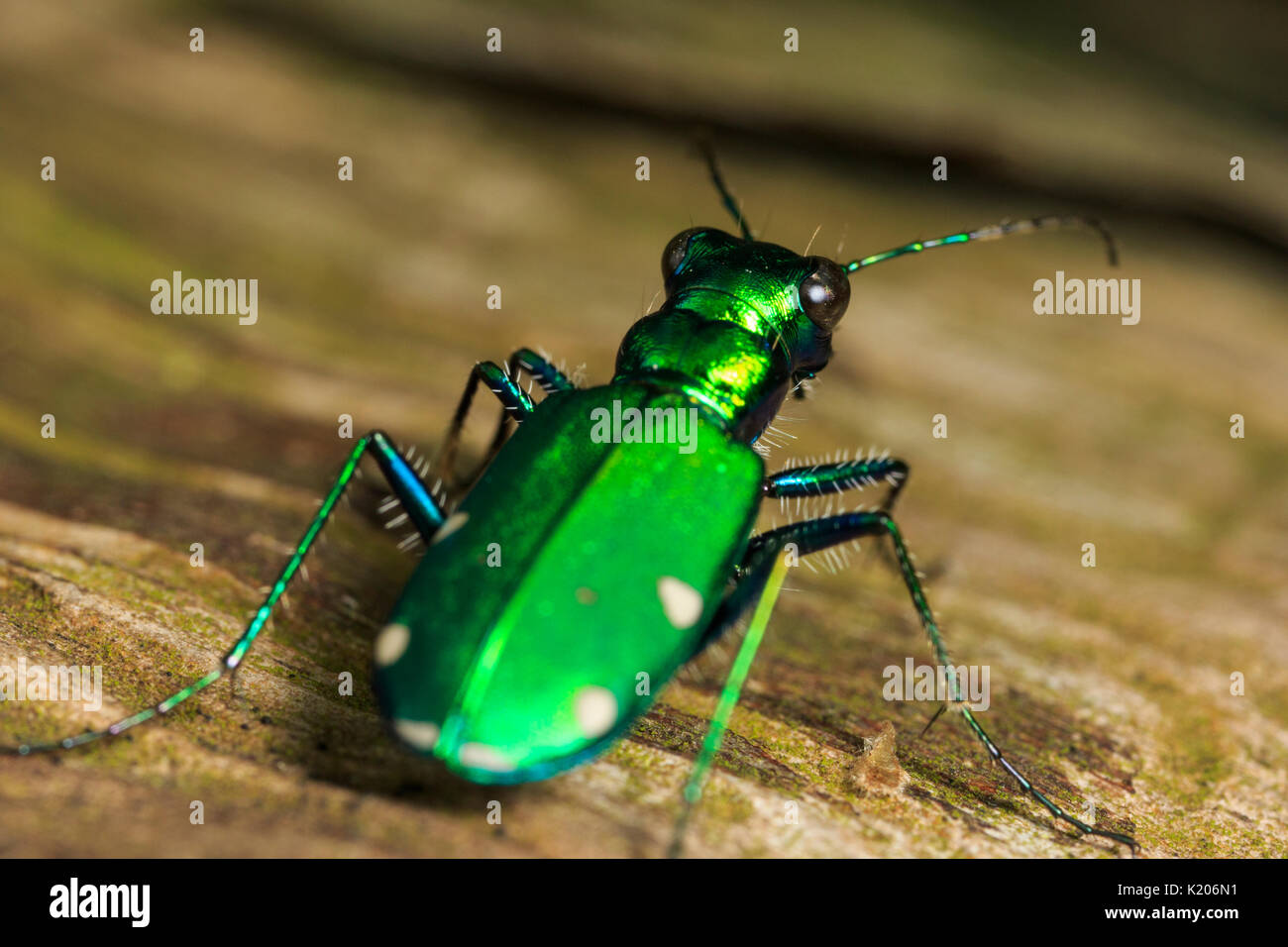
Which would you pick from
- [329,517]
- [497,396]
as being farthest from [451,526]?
[497,396]

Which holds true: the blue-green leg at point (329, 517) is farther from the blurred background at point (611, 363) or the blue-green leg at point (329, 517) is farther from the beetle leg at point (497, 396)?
the beetle leg at point (497, 396)

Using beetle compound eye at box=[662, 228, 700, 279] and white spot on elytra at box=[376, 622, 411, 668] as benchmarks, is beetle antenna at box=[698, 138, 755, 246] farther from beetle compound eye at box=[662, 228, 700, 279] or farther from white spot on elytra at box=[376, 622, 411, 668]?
white spot on elytra at box=[376, 622, 411, 668]

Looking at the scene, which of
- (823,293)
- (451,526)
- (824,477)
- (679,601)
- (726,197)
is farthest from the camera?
(726,197)

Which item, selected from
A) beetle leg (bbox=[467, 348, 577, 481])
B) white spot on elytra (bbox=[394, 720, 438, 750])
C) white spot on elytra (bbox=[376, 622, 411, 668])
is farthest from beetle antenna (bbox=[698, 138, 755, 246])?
white spot on elytra (bbox=[394, 720, 438, 750])

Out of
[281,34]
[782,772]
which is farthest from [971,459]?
[281,34]

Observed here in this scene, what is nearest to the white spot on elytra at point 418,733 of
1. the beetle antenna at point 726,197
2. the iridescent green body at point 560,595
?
the iridescent green body at point 560,595

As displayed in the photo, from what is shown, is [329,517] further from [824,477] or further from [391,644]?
[824,477]
